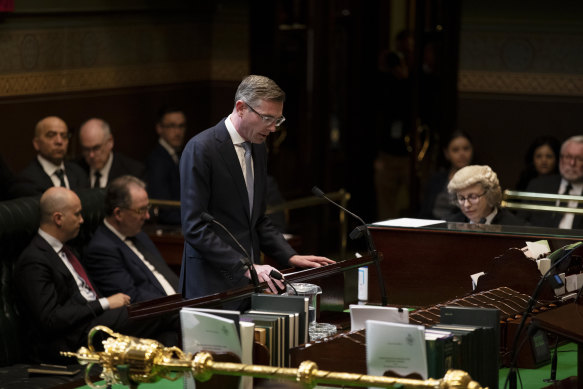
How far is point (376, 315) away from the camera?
319cm

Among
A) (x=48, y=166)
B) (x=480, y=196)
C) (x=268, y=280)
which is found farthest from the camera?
(x=48, y=166)

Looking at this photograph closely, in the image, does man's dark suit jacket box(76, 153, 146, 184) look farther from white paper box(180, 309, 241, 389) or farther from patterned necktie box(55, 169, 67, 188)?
white paper box(180, 309, 241, 389)

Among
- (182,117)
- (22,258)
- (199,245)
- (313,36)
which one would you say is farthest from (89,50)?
(199,245)

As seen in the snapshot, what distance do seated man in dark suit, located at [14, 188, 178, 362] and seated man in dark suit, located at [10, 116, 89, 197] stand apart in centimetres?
122

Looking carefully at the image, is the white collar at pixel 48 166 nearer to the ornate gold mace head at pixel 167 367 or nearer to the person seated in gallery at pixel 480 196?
the person seated in gallery at pixel 480 196

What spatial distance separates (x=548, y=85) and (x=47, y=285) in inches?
200

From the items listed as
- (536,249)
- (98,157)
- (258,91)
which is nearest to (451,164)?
(98,157)

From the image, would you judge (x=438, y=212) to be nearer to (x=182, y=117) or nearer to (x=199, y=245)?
(x=182, y=117)

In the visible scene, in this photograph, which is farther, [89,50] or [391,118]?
[391,118]

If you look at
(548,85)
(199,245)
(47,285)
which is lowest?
(47,285)

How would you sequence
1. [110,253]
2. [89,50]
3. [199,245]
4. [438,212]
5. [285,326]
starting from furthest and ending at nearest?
1. [89,50]
2. [438,212]
3. [110,253]
4. [199,245]
5. [285,326]

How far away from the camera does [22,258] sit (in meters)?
5.05

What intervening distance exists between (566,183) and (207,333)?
165 inches

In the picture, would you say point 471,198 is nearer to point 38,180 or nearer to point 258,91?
point 258,91
